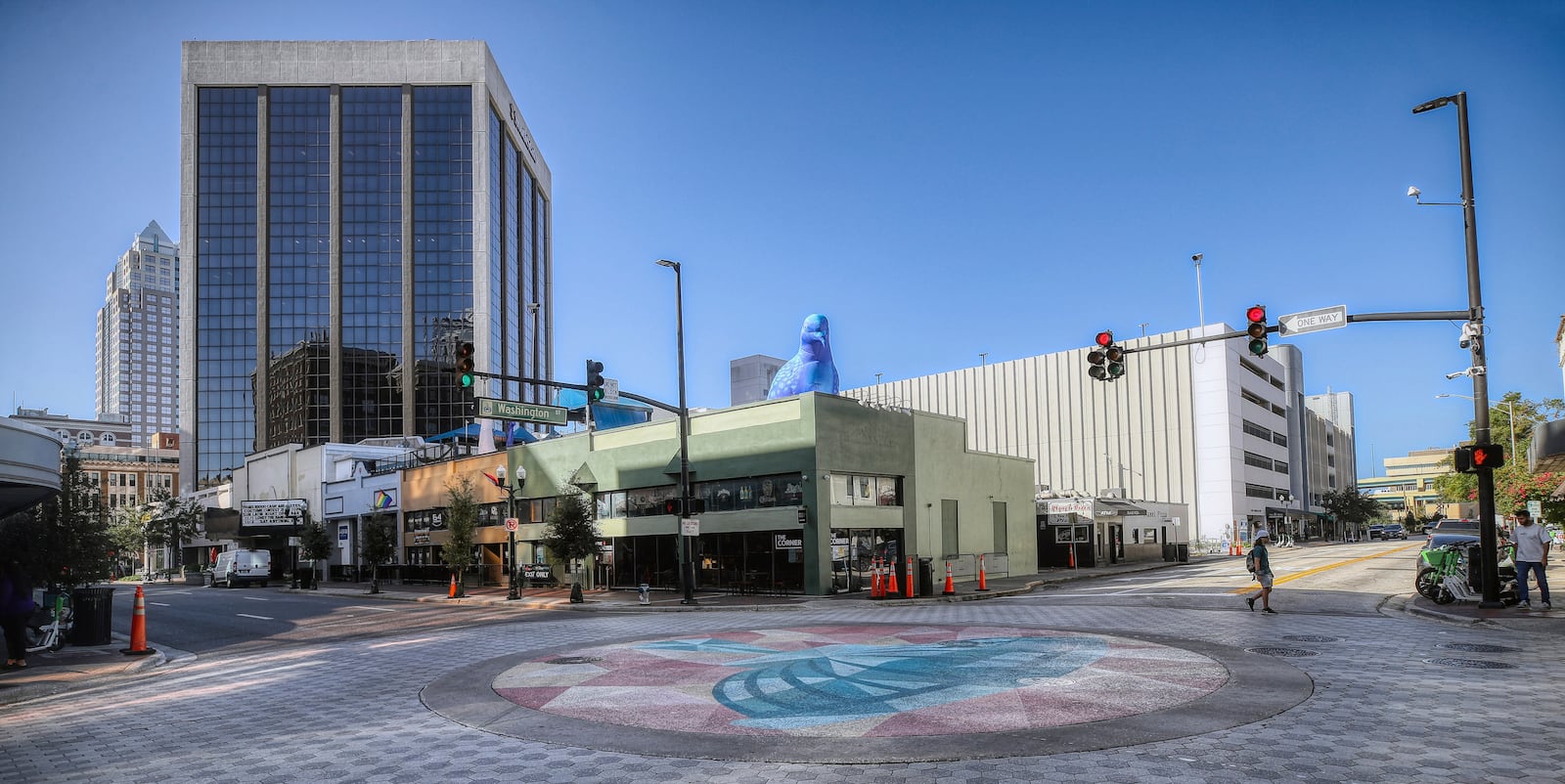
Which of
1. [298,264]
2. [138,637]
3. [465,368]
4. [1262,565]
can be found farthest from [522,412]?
[298,264]

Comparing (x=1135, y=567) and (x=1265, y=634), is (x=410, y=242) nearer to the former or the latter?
(x=1135, y=567)

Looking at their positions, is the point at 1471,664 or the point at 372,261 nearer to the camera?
the point at 1471,664

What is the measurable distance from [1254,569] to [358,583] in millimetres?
46316

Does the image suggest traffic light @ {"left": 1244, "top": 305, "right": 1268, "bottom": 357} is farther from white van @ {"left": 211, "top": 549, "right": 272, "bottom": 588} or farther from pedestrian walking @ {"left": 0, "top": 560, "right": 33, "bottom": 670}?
white van @ {"left": 211, "top": 549, "right": 272, "bottom": 588}

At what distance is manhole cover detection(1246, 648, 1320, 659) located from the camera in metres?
13.9

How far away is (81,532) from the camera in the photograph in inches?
757

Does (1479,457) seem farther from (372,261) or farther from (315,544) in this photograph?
(372,261)

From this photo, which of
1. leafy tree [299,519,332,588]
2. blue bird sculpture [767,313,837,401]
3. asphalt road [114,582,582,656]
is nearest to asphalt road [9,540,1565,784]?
asphalt road [114,582,582,656]

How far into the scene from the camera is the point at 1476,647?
46.4ft

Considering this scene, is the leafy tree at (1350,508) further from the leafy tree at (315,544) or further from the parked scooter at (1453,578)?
the leafy tree at (315,544)

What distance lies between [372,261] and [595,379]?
98753mm

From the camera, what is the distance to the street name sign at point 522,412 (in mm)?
27047

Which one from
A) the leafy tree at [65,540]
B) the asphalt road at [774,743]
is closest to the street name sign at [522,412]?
the asphalt road at [774,743]

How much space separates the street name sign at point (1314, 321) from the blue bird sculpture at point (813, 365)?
93.3ft
